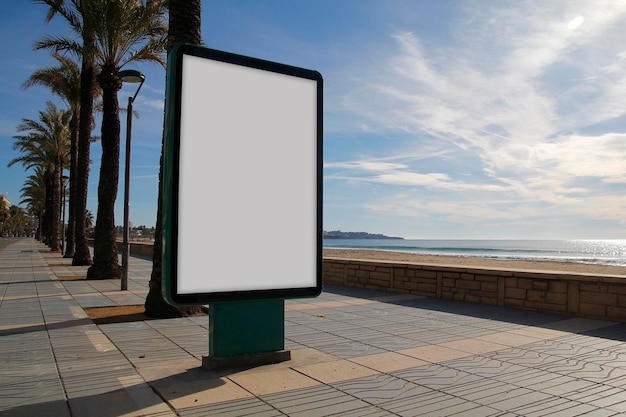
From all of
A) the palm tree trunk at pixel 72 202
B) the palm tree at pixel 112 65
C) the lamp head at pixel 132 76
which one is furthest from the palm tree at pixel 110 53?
the palm tree trunk at pixel 72 202

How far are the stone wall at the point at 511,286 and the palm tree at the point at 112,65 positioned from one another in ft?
27.5

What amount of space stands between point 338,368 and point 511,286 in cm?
513

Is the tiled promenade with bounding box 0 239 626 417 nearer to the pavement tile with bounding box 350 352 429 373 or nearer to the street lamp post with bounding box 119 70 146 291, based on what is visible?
the pavement tile with bounding box 350 352 429 373

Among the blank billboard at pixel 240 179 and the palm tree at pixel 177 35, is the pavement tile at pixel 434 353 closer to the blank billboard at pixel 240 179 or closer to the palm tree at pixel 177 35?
the blank billboard at pixel 240 179

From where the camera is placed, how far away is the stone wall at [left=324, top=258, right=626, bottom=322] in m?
7.64

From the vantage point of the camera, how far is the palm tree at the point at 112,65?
1509 cm

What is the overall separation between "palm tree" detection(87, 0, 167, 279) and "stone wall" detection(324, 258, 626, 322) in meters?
8.37

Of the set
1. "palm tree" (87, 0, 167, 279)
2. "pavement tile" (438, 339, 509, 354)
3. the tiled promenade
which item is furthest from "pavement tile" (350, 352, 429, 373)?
"palm tree" (87, 0, 167, 279)

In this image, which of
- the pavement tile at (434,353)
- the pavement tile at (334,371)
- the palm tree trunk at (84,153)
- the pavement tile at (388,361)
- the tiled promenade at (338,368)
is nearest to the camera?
the tiled promenade at (338,368)

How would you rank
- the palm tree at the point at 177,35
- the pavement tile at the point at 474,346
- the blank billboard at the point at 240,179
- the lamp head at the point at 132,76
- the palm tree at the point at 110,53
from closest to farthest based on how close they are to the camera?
the blank billboard at the point at 240,179
the pavement tile at the point at 474,346
the palm tree at the point at 177,35
the lamp head at the point at 132,76
the palm tree at the point at 110,53

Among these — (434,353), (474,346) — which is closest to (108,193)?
(434,353)

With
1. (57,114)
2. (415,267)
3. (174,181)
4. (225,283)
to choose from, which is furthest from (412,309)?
(57,114)

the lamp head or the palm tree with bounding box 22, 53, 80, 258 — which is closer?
the lamp head

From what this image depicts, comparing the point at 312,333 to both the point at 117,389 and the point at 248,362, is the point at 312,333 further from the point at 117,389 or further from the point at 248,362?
the point at 117,389
